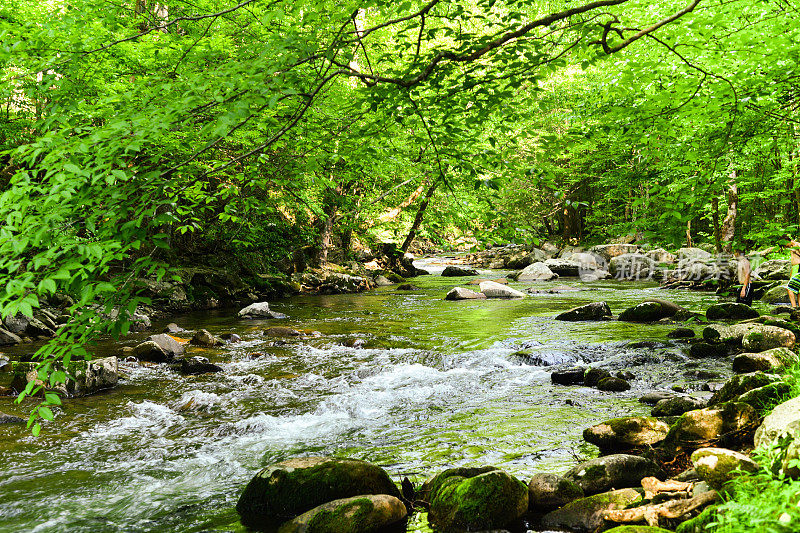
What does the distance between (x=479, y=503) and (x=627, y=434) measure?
6.98 feet

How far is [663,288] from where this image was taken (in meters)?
19.4

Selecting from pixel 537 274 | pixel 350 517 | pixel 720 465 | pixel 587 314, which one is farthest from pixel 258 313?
pixel 537 274

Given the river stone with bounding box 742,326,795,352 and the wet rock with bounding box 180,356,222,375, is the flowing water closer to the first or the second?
the wet rock with bounding box 180,356,222,375

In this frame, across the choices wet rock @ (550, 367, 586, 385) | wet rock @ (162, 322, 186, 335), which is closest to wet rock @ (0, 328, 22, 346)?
wet rock @ (162, 322, 186, 335)

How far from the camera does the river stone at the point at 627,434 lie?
16.2 ft

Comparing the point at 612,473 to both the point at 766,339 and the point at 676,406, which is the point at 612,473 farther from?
the point at 766,339

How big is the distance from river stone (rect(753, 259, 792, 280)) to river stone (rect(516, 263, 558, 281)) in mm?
9238

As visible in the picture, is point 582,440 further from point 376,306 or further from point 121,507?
point 376,306

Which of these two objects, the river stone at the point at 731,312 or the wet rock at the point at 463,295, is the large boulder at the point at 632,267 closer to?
the wet rock at the point at 463,295

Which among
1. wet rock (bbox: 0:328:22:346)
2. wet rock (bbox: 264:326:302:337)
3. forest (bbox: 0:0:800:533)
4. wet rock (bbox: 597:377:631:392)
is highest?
forest (bbox: 0:0:800:533)

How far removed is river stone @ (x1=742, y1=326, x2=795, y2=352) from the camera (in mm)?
8180

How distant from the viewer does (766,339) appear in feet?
27.6

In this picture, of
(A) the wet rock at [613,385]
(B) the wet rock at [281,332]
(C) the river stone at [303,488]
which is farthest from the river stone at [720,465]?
(B) the wet rock at [281,332]

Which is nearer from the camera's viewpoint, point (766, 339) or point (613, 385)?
point (613, 385)
